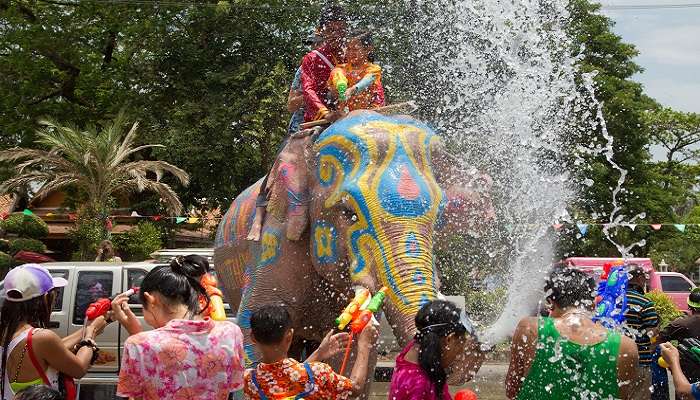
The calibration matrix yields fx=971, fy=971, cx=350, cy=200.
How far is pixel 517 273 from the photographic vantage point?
1645cm

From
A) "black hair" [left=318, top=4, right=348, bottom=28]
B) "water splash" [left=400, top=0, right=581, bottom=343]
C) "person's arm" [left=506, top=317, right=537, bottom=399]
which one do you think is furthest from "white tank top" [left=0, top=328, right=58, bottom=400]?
"black hair" [left=318, top=4, right=348, bottom=28]

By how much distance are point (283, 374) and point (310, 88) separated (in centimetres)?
436

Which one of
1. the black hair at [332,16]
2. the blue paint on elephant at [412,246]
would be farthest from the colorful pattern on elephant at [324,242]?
the black hair at [332,16]

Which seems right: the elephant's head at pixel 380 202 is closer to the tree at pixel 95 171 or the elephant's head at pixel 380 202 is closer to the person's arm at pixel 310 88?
the person's arm at pixel 310 88

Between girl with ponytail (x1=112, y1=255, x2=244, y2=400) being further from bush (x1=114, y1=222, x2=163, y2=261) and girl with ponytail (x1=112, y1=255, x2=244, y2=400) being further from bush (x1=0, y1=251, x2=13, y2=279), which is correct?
bush (x1=114, y1=222, x2=163, y2=261)

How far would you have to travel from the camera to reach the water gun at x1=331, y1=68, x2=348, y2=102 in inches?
305

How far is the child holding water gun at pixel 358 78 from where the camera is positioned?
7.82m

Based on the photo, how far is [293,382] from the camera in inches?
164


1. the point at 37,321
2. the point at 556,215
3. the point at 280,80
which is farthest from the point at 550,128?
the point at 280,80

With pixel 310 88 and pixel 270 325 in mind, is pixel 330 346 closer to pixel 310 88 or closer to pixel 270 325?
pixel 270 325

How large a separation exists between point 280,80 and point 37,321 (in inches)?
713

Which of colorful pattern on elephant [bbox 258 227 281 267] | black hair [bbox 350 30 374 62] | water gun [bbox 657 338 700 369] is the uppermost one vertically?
black hair [bbox 350 30 374 62]

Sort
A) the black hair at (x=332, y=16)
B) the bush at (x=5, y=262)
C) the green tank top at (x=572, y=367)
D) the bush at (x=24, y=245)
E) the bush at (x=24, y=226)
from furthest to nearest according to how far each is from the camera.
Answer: the bush at (x=24, y=226)
the bush at (x=24, y=245)
the bush at (x=5, y=262)
the black hair at (x=332, y=16)
the green tank top at (x=572, y=367)

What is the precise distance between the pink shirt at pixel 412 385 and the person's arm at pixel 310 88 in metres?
4.19
